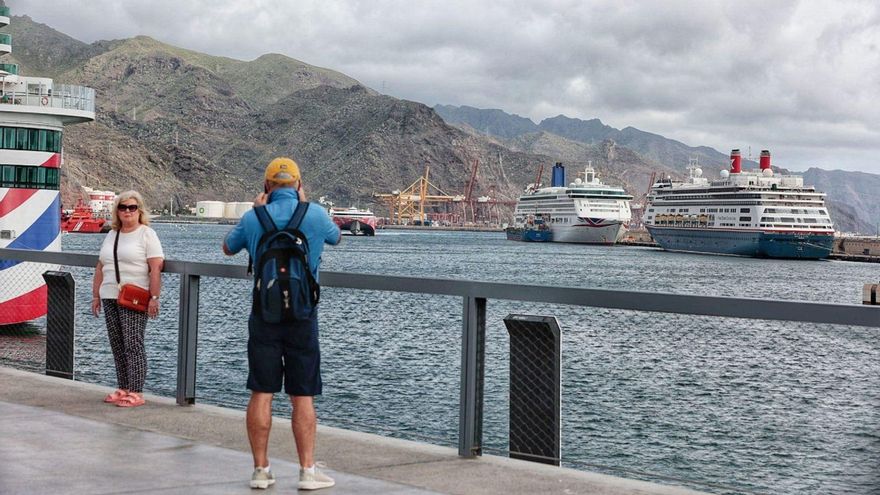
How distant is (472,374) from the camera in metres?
6.64

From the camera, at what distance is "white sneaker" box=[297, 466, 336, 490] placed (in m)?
5.82

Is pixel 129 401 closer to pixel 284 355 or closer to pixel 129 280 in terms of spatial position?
pixel 129 280

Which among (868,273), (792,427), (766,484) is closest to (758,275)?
(868,273)

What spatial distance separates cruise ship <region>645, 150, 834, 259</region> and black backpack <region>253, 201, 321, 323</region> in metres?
108

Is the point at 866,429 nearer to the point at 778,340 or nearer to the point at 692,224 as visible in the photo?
the point at 778,340

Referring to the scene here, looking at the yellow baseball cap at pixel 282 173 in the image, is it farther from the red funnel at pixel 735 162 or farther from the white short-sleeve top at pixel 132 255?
the red funnel at pixel 735 162

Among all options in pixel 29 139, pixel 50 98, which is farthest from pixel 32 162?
pixel 50 98

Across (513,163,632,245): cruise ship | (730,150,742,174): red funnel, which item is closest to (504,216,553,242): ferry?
(513,163,632,245): cruise ship

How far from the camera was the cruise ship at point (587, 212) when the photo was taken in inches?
5669

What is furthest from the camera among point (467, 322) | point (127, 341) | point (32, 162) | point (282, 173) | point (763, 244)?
point (763, 244)

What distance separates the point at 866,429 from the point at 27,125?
21.9m

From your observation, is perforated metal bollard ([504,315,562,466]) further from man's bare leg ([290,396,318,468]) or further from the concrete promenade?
man's bare leg ([290,396,318,468])

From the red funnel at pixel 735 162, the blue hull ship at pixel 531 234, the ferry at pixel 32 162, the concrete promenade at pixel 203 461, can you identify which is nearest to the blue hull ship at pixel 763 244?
the red funnel at pixel 735 162

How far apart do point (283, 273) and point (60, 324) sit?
15.9 ft
